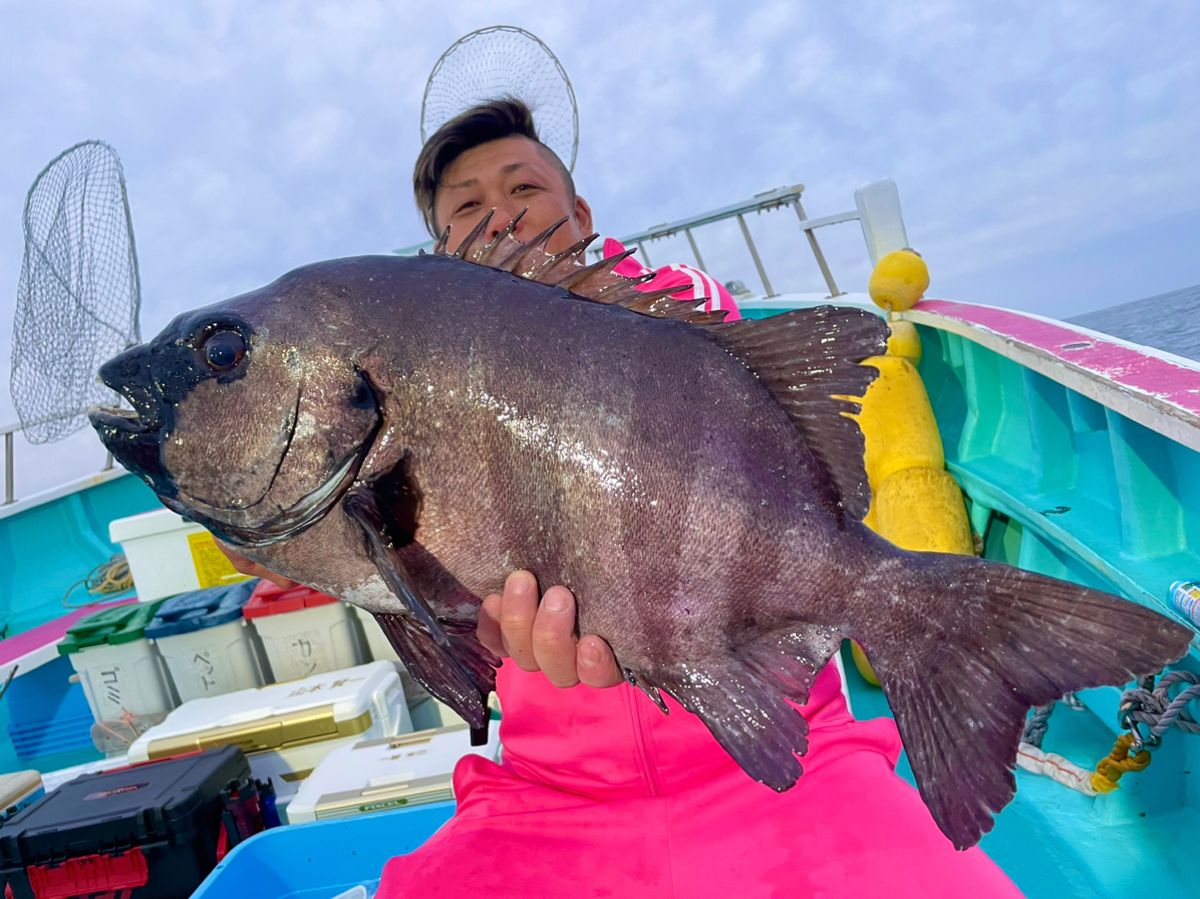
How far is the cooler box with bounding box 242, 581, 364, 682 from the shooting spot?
4512 mm

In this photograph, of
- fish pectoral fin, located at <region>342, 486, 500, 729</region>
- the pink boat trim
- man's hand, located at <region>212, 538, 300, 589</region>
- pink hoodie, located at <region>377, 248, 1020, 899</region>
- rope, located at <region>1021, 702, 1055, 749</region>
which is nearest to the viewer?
fish pectoral fin, located at <region>342, 486, 500, 729</region>

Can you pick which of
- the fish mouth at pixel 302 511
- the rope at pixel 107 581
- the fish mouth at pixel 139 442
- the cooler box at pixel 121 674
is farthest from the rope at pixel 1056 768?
the rope at pixel 107 581

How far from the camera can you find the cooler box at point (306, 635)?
178 inches

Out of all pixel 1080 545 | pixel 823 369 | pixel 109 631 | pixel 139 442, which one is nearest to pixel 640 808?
pixel 823 369

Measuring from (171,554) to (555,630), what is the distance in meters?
4.92

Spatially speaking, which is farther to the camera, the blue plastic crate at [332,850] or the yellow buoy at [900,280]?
the yellow buoy at [900,280]

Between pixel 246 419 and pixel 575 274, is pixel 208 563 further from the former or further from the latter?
pixel 575 274

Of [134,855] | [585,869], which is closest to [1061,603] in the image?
[585,869]

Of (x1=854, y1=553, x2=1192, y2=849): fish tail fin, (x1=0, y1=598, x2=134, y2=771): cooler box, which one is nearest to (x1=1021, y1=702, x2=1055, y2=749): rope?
(x1=854, y1=553, x2=1192, y2=849): fish tail fin

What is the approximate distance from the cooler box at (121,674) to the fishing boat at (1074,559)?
95.3 inches

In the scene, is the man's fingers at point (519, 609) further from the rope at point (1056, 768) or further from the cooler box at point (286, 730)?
the cooler box at point (286, 730)

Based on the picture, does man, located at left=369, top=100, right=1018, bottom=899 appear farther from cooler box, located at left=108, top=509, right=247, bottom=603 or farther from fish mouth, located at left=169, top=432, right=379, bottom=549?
cooler box, located at left=108, top=509, right=247, bottom=603

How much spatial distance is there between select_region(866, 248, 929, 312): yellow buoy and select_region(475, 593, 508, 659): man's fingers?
370cm

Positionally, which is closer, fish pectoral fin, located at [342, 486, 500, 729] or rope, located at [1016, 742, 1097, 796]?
fish pectoral fin, located at [342, 486, 500, 729]
